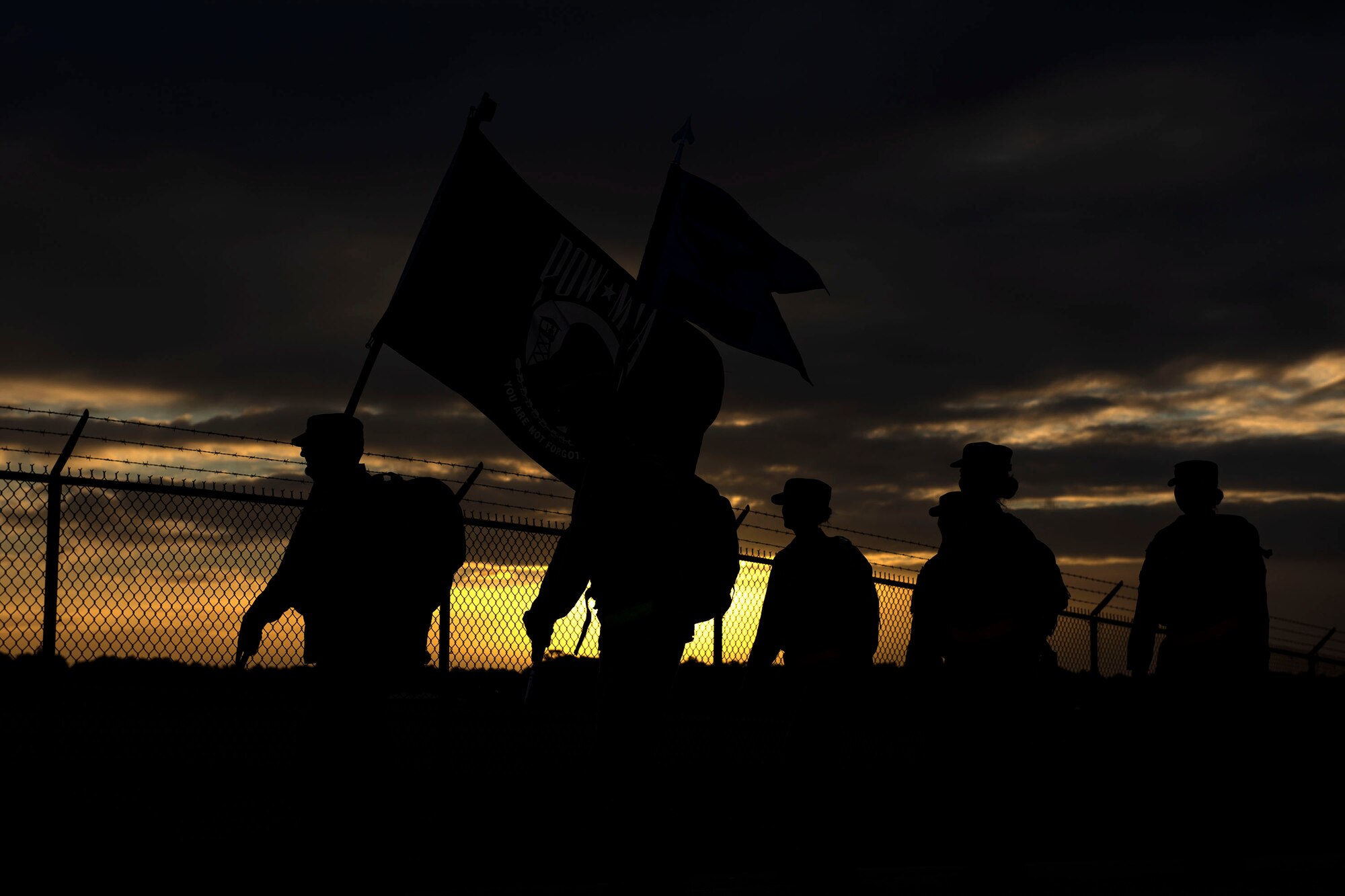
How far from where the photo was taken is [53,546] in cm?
759

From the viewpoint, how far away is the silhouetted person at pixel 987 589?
627 centimetres

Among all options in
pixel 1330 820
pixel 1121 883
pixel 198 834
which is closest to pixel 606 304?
pixel 198 834

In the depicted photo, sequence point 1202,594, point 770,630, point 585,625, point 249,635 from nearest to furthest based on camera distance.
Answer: point 249,635
point 585,625
point 770,630
point 1202,594

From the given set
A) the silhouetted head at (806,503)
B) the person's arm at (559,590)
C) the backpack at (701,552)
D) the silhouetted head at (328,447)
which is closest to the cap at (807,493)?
the silhouetted head at (806,503)

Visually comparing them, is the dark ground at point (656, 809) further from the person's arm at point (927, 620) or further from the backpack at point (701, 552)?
the backpack at point (701, 552)

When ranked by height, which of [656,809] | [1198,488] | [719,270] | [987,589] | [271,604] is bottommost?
[656,809]

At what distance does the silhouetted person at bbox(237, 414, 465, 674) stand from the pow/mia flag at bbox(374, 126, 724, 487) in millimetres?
1729

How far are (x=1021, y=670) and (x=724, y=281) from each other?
252cm

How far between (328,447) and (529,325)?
276 centimetres

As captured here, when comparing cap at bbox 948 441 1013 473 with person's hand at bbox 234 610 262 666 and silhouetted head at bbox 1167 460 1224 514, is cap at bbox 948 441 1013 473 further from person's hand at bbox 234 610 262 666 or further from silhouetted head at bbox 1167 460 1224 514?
person's hand at bbox 234 610 262 666

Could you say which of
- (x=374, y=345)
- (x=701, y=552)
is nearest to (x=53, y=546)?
(x=374, y=345)

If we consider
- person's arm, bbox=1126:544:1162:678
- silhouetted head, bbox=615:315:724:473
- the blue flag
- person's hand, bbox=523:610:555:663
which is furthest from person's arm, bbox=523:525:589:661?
person's arm, bbox=1126:544:1162:678

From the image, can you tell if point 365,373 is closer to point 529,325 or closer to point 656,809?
point 529,325

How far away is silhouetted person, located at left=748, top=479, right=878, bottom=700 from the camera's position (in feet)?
21.3
